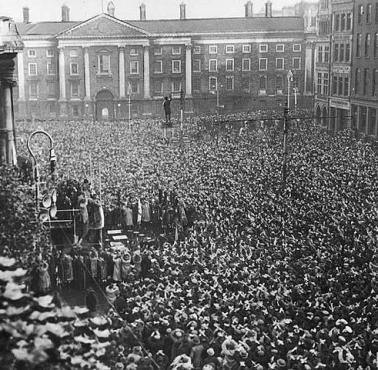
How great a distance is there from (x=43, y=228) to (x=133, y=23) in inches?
1732

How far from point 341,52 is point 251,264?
40654mm

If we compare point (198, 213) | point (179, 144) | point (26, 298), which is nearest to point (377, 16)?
point (179, 144)

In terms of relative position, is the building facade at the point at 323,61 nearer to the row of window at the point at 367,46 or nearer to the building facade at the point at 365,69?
the building facade at the point at 365,69

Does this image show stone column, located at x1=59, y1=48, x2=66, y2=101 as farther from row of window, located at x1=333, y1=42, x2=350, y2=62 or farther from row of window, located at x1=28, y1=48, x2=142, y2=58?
row of window, located at x1=333, y1=42, x2=350, y2=62

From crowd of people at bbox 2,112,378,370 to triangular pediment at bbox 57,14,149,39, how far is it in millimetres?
25165

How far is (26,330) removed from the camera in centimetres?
647

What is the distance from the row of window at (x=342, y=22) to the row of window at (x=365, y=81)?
4.25m

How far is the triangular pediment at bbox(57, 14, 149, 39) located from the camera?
6193cm

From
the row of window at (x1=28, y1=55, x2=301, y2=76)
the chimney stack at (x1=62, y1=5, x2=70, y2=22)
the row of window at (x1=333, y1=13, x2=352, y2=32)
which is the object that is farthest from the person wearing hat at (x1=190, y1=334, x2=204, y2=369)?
the chimney stack at (x1=62, y1=5, x2=70, y2=22)

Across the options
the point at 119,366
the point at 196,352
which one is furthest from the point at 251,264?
the point at 119,366

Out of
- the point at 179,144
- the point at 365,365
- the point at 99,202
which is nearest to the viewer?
the point at 365,365

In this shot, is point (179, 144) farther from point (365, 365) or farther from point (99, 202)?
point (365, 365)

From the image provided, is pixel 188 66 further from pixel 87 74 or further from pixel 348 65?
A: pixel 348 65

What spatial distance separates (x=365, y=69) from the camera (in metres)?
51.1
